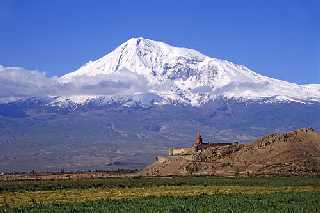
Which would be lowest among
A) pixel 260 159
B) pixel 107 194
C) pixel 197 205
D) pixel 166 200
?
pixel 197 205

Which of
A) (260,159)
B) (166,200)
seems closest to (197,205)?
(166,200)

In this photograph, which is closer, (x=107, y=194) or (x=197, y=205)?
(x=197, y=205)

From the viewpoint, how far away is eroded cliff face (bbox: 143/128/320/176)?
90.9m

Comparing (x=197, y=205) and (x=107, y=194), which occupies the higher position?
(x=107, y=194)

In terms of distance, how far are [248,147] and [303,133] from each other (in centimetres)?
855

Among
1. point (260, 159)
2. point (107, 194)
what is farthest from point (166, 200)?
point (260, 159)

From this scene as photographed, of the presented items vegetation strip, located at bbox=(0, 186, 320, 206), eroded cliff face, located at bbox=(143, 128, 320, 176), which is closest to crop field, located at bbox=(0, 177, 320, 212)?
vegetation strip, located at bbox=(0, 186, 320, 206)

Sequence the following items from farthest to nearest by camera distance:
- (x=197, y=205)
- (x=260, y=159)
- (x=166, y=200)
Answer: (x=260, y=159), (x=166, y=200), (x=197, y=205)

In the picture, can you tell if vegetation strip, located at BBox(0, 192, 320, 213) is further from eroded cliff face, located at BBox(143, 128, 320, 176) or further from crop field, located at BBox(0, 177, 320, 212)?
eroded cliff face, located at BBox(143, 128, 320, 176)

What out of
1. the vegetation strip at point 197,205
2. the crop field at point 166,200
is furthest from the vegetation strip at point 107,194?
the vegetation strip at point 197,205

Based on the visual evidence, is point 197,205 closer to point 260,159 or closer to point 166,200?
point 166,200

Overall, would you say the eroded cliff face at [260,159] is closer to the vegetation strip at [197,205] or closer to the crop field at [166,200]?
the crop field at [166,200]

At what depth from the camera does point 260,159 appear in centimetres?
9575

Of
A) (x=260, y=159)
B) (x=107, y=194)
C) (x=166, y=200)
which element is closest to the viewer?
(x=166, y=200)
